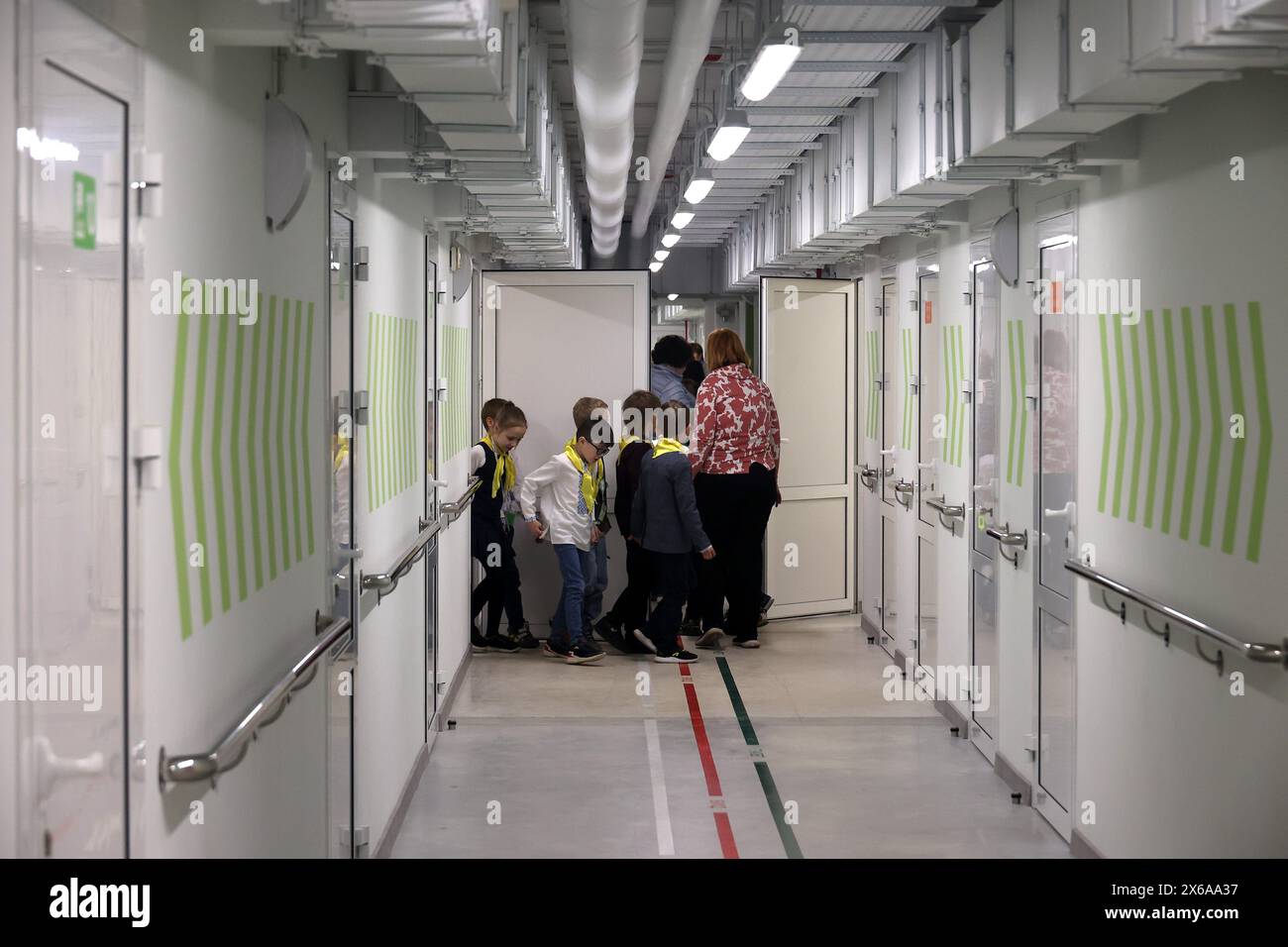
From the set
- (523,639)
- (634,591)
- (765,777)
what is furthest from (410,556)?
(523,639)

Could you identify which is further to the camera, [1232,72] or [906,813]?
[906,813]

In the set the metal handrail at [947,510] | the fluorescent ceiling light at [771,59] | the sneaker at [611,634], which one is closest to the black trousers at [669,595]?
the sneaker at [611,634]

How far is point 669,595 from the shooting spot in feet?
25.6

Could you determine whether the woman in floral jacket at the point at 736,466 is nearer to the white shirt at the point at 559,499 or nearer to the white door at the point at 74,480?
the white shirt at the point at 559,499

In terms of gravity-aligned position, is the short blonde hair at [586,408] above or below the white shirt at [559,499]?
above

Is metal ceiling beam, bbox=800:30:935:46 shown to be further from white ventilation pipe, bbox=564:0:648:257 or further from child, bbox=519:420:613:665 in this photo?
child, bbox=519:420:613:665

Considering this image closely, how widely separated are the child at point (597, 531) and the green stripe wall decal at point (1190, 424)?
3.64m

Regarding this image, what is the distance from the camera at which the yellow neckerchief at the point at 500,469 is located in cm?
783

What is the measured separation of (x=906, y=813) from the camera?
17.3 ft

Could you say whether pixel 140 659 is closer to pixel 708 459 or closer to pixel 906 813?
pixel 906 813

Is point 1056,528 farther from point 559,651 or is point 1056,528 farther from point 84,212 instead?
point 84,212

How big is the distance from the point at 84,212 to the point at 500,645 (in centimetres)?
637
